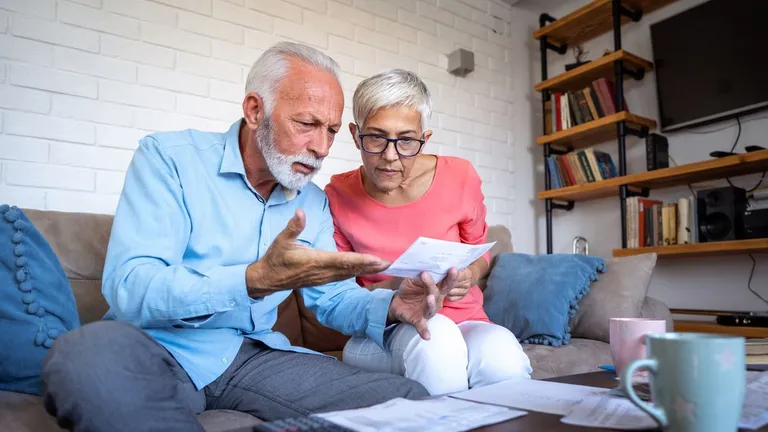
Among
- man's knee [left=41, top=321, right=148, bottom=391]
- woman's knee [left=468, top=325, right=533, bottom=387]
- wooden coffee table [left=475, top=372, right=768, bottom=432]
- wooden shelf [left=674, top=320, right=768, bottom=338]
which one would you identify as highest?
man's knee [left=41, top=321, right=148, bottom=391]

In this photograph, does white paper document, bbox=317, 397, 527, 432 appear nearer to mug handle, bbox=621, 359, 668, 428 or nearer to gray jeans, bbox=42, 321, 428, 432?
mug handle, bbox=621, 359, 668, 428

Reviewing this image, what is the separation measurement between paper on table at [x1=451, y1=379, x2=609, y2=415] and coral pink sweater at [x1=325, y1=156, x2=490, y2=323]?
25.3 inches

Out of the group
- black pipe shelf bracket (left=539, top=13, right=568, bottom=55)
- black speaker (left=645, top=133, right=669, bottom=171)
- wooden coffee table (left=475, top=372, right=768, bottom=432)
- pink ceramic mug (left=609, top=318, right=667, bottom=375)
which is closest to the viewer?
wooden coffee table (left=475, top=372, right=768, bottom=432)

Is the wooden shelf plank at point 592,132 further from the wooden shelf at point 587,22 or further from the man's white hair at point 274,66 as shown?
the man's white hair at point 274,66

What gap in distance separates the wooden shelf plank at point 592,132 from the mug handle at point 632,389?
9.62 feet

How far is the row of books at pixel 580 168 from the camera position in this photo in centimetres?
337

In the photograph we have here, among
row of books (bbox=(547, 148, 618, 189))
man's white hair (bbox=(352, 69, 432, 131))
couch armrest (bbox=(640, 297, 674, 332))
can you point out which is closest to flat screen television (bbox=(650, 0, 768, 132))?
row of books (bbox=(547, 148, 618, 189))

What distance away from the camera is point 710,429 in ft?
1.63

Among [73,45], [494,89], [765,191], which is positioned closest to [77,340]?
[73,45]

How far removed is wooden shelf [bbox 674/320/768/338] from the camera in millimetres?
2375

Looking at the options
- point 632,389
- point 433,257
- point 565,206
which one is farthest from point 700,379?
point 565,206

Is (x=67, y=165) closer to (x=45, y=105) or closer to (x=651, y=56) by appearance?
(x=45, y=105)

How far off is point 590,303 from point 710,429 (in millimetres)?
1471

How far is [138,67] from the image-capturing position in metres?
2.25
